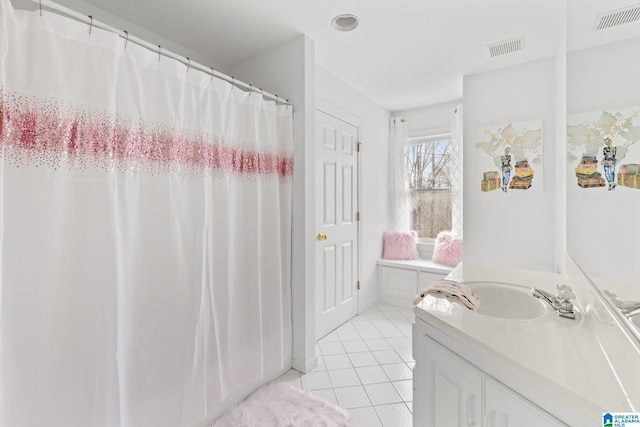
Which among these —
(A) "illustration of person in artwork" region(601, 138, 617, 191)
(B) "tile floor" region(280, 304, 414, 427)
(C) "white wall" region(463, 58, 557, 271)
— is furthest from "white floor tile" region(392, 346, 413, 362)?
(A) "illustration of person in artwork" region(601, 138, 617, 191)

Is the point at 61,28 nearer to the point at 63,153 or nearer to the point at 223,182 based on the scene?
the point at 63,153

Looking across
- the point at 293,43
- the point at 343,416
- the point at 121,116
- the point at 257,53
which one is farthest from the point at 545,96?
the point at 121,116

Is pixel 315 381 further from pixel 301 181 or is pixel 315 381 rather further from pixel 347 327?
pixel 301 181

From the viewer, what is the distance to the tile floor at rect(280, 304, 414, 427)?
1.69 m

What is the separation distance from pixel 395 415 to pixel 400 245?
208 centimetres

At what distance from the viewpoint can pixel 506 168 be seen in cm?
249

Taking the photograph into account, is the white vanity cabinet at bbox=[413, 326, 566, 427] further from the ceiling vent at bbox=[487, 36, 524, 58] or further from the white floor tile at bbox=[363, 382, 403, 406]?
the ceiling vent at bbox=[487, 36, 524, 58]

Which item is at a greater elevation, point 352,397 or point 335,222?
point 335,222

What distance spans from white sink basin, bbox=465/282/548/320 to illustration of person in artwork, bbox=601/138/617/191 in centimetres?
60

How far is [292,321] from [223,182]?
1.18 meters

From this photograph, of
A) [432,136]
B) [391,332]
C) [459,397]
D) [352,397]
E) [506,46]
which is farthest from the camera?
[432,136]

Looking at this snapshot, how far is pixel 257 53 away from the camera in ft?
7.38

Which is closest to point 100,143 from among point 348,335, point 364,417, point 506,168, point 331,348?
point 364,417

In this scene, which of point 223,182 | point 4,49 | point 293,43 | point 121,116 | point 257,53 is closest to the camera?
point 4,49
